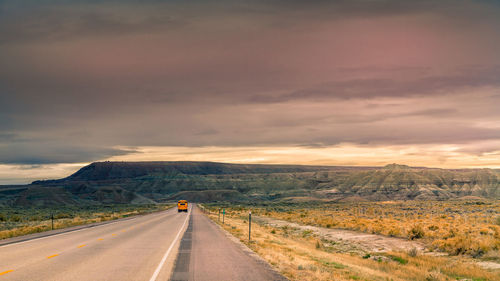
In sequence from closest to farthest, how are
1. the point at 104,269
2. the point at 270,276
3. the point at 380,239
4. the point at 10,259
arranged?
1. the point at 270,276
2. the point at 104,269
3. the point at 10,259
4. the point at 380,239

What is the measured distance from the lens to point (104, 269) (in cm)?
1283

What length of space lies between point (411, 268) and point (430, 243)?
770cm

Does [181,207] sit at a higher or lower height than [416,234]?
lower

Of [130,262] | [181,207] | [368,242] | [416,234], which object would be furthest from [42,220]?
→ [416,234]

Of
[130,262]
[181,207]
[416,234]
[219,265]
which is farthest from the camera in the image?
[181,207]

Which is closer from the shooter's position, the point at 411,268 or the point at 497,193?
the point at 411,268

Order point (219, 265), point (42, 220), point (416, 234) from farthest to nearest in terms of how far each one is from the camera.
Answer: point (42, 220)
point (416, 234)
point (219, 265)

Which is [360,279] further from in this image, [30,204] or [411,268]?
[30,204]

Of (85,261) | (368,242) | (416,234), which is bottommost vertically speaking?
(368,242)

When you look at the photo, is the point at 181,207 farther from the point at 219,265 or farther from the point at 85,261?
the point at 219,265

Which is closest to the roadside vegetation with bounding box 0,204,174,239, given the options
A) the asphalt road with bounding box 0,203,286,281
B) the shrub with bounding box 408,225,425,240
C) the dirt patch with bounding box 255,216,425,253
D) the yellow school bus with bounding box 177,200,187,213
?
the yellow school bus with bounding box 177,200,187,213

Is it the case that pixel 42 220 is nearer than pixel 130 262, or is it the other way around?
pixel 130 262

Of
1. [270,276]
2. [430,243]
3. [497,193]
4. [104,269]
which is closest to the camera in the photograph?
[270,276]

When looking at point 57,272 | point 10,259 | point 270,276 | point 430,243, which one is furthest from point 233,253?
point 430,243
